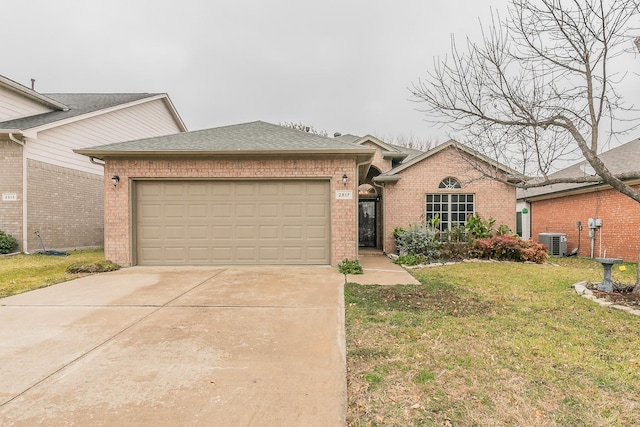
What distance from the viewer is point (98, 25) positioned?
14227mm

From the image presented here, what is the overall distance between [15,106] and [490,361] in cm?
1687

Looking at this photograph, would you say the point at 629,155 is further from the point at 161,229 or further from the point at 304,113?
the point at 304,113

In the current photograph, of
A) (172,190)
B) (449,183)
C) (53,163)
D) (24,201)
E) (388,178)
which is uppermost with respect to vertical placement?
(53,163)

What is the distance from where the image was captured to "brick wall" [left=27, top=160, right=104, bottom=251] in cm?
1094

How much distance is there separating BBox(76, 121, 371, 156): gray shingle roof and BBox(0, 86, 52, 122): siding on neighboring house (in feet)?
23.0

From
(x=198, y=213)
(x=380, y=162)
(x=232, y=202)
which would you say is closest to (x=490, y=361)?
(x=232, y=202)

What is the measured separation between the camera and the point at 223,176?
8750mm

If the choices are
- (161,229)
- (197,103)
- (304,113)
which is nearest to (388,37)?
(161,229)

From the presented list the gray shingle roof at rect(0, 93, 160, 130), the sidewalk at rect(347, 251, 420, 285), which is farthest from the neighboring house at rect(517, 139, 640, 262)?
the gray shingle roof at rect(0, 93, 160, 130)

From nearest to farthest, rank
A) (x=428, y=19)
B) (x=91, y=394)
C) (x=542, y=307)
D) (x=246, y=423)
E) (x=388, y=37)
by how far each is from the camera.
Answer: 1. (x=246, y=423)
2. (x=91, y=394)
3. (x=542, y=307)
4. (x=428, y=19)
5. (x=388, y=37)

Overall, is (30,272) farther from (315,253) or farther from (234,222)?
(315,253)

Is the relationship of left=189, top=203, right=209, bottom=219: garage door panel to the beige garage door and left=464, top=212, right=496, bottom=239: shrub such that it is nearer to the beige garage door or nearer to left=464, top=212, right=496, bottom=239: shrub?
the beige garage door

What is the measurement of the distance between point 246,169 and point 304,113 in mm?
20598

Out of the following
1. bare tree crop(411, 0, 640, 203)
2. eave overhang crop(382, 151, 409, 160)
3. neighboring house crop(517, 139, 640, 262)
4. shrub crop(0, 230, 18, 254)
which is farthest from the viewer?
eave overhang crop(382, 151, 409, 160)
